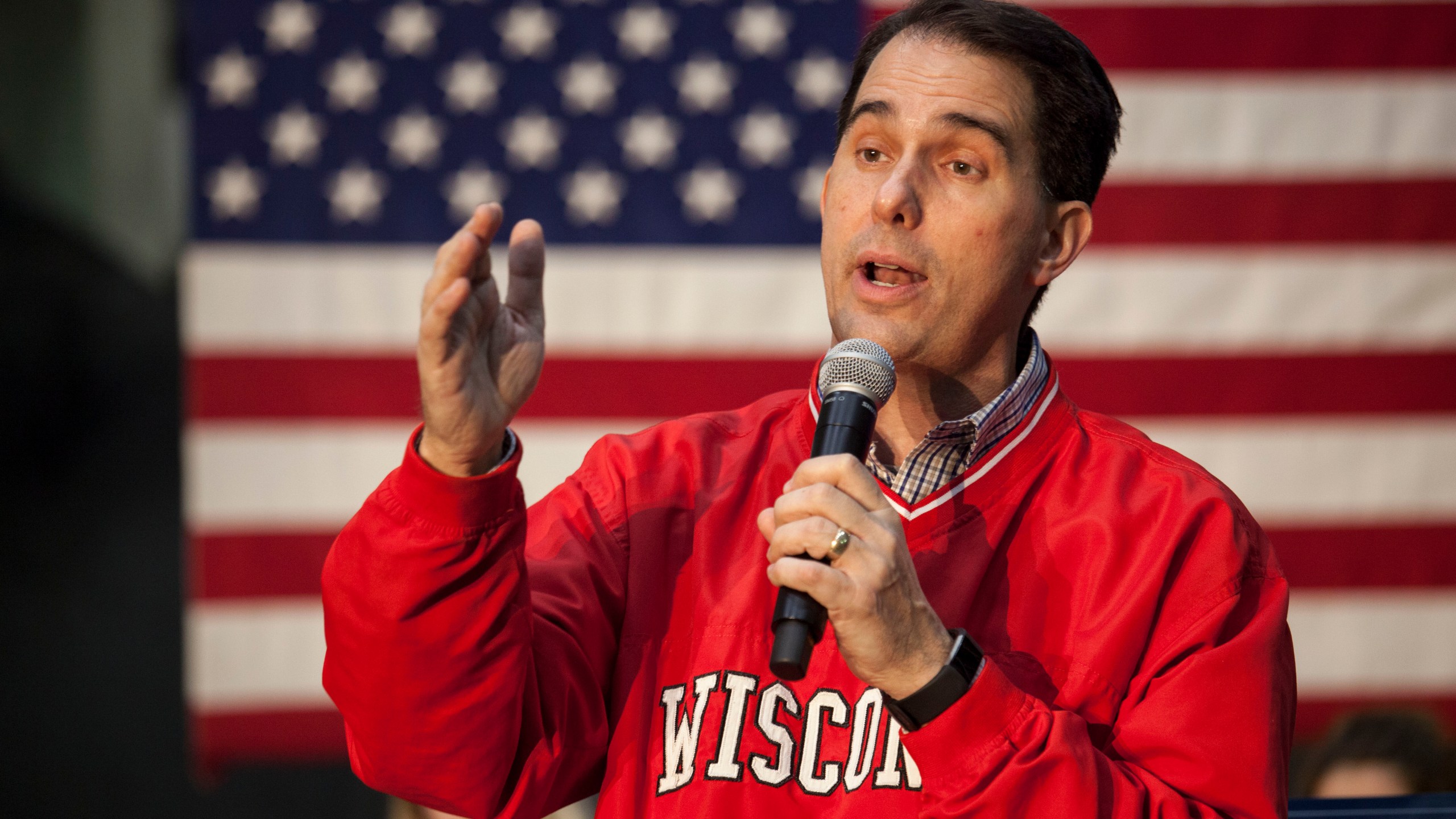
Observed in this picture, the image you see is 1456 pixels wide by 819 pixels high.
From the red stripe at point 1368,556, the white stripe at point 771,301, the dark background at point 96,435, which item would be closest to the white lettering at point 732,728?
the white stripe at point 771,301

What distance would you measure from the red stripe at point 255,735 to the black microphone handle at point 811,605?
80.6 inches

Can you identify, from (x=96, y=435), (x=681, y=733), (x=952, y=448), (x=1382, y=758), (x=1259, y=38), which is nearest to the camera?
(x=681, y=733)

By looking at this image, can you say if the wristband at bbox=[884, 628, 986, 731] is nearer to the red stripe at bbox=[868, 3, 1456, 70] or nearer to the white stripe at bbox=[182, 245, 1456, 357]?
the white stripe at bbox=[182, 245, 1456, 357]

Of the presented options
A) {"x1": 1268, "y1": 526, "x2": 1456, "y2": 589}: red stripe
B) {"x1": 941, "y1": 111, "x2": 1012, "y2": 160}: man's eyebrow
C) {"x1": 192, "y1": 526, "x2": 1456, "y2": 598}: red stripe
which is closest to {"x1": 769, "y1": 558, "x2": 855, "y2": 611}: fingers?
{"x1": 941, "y1": 111, "x2": 1012, "y2": 160}: man's eyebrow

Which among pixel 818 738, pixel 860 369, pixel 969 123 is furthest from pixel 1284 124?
pixel 818 738

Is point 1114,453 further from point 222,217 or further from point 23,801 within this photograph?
point 23,801

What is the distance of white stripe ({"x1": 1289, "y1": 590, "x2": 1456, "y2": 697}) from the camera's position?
2613 millimetres

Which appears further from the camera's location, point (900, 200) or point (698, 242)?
point (698, 242)

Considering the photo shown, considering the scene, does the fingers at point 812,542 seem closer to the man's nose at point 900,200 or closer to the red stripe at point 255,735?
the man's nose at point 900,200

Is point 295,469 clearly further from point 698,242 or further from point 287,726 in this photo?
point 698,242

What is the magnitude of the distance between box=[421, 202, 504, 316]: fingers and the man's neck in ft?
1.52

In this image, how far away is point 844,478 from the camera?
31.0 inches

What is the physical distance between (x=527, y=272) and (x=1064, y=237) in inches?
22.9

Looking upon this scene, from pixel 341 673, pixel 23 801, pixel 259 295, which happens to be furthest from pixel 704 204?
pixel 23 801
